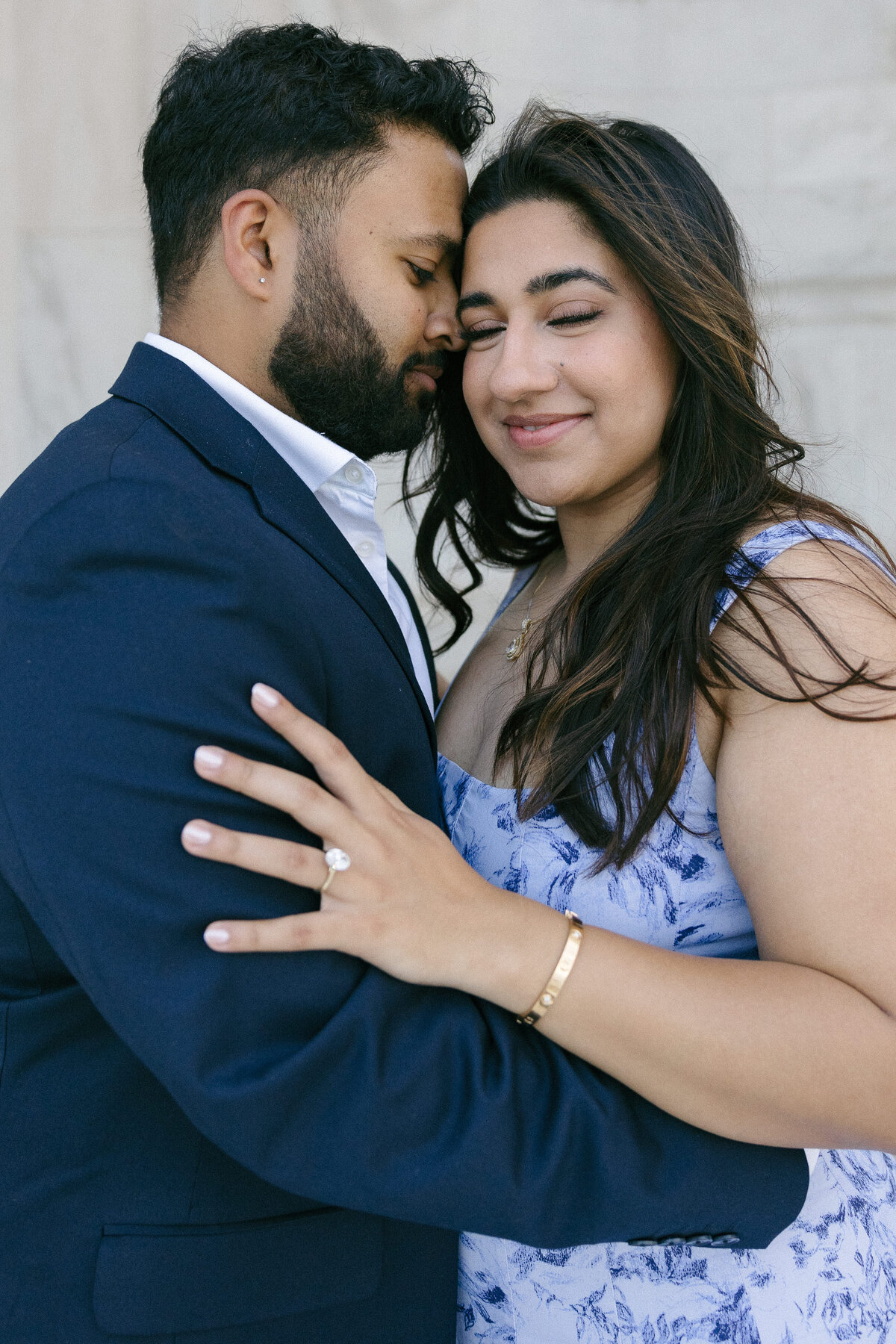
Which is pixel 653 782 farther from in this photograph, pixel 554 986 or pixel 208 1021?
pixel 208 1021

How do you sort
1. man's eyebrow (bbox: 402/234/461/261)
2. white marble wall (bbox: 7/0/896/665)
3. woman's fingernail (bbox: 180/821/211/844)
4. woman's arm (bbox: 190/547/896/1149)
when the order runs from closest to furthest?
1. woman's fingernail (bbox: 180/821/211/844)
2. woman's arm (bbox: 190/547/896/1149)
3. man's eyebrow (bbox: 402/234/461/261)
4. white marble wall (bbox: 7/0/896/665)

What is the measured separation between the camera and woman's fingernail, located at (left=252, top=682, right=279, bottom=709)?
1131 millimetres

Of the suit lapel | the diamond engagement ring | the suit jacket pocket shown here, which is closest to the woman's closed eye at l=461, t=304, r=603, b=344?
the suit lapel

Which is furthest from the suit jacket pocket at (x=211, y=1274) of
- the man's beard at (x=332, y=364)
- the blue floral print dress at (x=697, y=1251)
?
the man's beard at (x=332, y=364)

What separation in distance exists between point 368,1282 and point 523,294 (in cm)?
141

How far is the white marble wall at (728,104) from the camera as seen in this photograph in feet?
9.41

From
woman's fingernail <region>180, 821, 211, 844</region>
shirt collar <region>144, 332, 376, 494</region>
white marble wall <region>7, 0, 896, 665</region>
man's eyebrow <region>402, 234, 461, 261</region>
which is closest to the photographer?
woman's fingernail <region>180, 821, 211, 844</region>

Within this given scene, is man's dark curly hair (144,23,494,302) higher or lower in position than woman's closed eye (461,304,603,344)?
higher

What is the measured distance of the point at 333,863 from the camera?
115 cm

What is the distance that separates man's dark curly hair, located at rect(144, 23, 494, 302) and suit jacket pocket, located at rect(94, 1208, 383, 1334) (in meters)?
1.33

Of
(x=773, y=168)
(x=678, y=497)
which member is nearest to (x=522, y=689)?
(x=678, y=497)

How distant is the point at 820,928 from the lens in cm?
125

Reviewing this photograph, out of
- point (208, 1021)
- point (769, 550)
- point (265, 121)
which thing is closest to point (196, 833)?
point (208, 1021)

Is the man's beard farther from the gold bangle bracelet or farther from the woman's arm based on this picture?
the gold bangle bracelet
